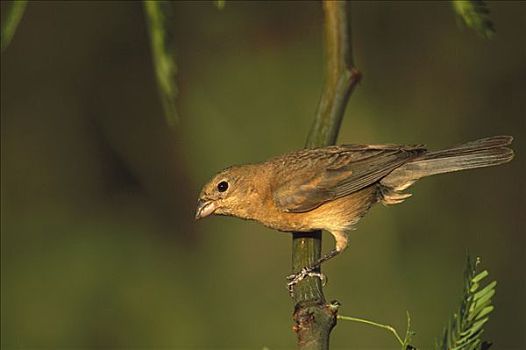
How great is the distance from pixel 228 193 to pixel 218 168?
2.08 metres

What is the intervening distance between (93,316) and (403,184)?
8.48ft

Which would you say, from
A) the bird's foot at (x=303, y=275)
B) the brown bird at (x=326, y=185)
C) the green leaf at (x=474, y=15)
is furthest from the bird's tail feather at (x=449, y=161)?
the bird's foot at (x=303, y=275)

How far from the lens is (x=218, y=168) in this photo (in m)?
6.25

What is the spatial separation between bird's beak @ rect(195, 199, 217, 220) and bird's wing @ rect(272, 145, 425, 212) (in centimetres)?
29

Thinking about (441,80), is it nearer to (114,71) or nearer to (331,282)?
(331,282)

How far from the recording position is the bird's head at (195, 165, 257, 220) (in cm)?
414

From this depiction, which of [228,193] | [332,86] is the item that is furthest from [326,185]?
[332,86]

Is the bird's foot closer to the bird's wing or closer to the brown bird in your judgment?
the brown bird

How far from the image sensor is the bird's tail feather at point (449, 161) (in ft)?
11.6

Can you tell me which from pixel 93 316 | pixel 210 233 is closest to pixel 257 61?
pixel 210 233

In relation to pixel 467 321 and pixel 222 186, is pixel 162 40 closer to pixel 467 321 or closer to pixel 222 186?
pixel 467 321

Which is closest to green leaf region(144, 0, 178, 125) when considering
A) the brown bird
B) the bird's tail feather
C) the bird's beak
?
the brown bird

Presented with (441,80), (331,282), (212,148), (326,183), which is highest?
(441,80)

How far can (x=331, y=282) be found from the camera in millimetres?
5809
